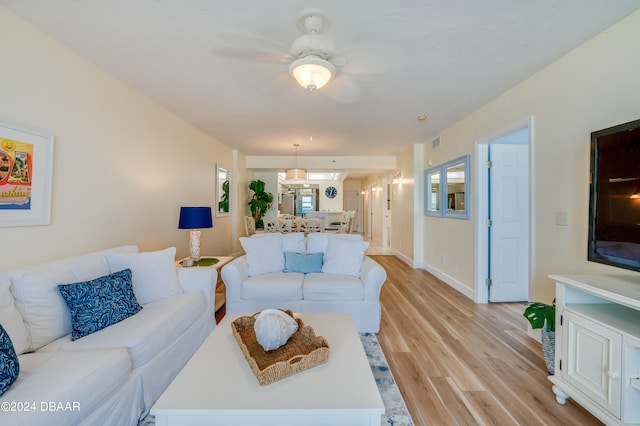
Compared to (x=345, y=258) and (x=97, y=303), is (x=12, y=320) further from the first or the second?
(x=345, y=258)

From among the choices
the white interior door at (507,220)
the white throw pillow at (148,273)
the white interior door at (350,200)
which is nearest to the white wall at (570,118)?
the white interior door at (507,220)

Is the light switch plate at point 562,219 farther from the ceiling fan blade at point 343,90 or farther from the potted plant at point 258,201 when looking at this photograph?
the potted plant at point 258,201

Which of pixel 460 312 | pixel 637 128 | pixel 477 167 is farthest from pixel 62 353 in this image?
pixel 477 167

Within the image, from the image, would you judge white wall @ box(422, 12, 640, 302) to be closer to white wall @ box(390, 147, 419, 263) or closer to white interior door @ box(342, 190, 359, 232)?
white wall @ box(390, 147, 419, 263)

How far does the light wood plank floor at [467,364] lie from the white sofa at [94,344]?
1.59 m

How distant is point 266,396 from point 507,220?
11.9 ft

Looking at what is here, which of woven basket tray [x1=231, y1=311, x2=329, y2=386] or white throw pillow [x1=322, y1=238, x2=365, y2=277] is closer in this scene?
woven basket tray [x1=231, y1=311, x2=329, y2=386]

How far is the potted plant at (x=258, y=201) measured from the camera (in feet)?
23.0

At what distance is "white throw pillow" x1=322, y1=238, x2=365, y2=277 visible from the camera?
299 centimetres

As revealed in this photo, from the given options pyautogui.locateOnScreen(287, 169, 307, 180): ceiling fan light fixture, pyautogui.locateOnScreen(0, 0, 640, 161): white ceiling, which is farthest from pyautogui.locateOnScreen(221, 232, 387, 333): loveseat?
pyautogui.locateOnScreen(287, 169, 307, 180): ceiling fan light fixture

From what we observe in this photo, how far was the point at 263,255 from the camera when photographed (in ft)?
10.1

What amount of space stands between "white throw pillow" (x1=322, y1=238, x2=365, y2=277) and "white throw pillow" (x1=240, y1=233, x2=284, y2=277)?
0.54 metres

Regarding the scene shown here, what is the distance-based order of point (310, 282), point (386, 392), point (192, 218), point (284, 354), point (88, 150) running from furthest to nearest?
point (192, 218) < point (310, 282) < point (88, 150) < point (386, 392) < point (284, 354)

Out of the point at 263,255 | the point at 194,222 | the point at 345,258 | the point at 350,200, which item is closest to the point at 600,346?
the point at 345,258
